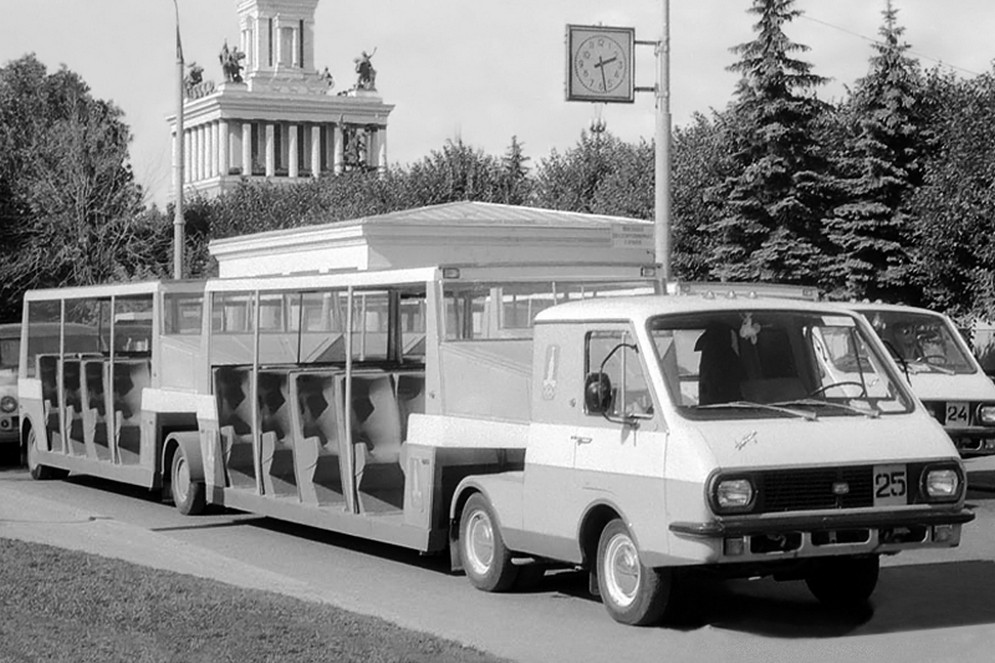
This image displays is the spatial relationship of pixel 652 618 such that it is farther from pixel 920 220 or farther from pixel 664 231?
pixel 920 220

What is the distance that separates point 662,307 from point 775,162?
1224 inches

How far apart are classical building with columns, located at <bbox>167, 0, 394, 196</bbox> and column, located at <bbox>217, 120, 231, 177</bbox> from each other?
74 millimetres

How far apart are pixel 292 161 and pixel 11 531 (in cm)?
12367

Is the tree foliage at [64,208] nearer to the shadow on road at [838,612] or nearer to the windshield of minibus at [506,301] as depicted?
the windshield of minibus at [506,301]

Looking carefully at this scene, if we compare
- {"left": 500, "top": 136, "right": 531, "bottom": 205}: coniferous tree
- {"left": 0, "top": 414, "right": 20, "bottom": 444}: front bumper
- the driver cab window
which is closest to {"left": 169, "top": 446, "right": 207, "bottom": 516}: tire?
{"left": 0, "top": 414, "right": 20, "bottom": 444}: front bumper

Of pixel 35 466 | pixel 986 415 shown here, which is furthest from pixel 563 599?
pixel 35 466

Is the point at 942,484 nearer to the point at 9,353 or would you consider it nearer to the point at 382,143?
the point at 9,353

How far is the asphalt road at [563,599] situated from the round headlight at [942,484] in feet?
2.60

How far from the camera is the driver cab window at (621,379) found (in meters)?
11.2

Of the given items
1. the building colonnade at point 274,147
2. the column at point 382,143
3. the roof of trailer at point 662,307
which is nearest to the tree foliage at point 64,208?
the roof of trailer at point 662,307

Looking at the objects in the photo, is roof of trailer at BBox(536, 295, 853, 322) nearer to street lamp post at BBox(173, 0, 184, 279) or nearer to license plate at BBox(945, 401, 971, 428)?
license plate at BBox(945, 401, 971, 428)

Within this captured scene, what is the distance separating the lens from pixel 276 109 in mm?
137375

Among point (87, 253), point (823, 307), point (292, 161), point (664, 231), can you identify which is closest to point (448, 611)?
point (823, 307)

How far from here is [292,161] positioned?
455 feet
